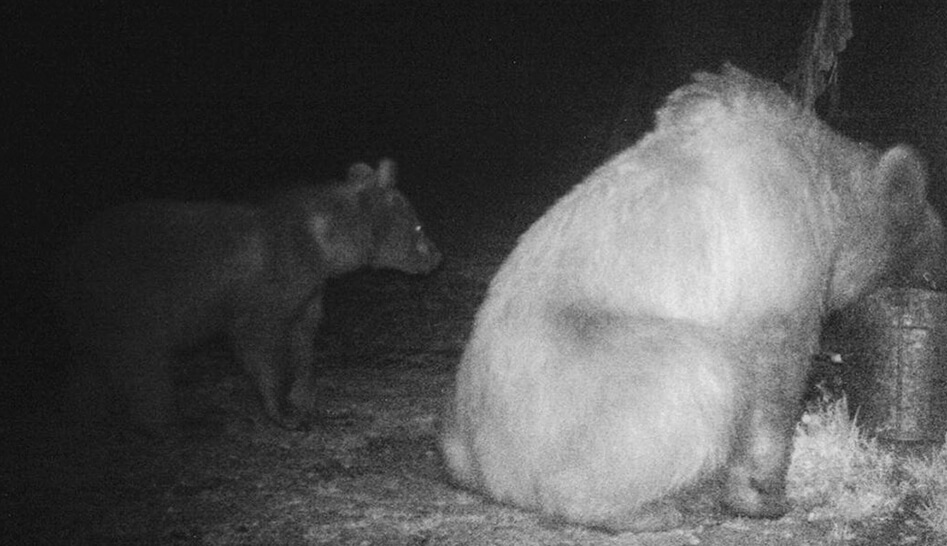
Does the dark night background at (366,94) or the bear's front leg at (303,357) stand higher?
the dark night background at (366,94)

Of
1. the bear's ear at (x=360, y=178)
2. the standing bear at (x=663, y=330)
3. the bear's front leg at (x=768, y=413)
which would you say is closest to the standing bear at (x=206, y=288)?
the bear's ear at (x=360, y=178)

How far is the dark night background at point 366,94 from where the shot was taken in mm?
6320

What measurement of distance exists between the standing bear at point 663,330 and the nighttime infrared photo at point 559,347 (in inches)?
0.4

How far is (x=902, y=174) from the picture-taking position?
12.9ft

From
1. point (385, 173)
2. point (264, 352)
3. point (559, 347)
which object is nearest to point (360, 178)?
point (385, 173)

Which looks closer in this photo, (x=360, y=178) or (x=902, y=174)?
(x=902, y=174)

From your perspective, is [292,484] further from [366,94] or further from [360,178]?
[366,94]

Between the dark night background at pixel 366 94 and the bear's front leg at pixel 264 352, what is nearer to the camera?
the bear's front leg at pixel 264 352

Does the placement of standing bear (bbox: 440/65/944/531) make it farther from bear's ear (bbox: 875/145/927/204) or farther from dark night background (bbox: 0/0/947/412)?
dark night background (bbox: 0/0/947/412)

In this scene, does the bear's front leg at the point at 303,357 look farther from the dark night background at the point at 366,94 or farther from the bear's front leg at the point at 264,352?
the dark night background at the point at 366,94

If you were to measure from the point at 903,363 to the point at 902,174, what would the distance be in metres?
0.97

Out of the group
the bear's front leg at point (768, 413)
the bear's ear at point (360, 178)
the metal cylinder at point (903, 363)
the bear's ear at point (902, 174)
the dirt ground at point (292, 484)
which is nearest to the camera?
the bear's front leg at point (768, 413)

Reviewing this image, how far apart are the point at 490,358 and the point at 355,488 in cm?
129

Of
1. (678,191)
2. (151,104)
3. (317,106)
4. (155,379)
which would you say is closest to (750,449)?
(678,191)
